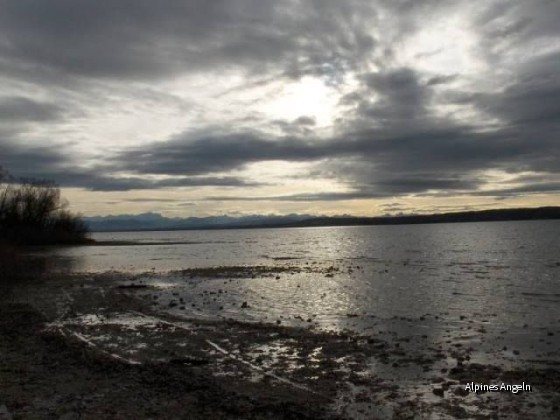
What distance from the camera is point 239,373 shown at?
12492 mm

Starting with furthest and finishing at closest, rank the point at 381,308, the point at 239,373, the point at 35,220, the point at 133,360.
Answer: the point at 35,220 → the point at 381,308 → the point at 133,360 → the point at 239,373

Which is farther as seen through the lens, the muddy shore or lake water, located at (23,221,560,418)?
lake water, located at (23,221,560,418)

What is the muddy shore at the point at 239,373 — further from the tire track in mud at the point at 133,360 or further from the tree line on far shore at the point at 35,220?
the tree line on far shore at the point at 35,220

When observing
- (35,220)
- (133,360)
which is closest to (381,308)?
(133,360)

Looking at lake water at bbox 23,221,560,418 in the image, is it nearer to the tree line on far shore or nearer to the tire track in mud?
the tire track in mud

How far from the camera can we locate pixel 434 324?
2008cm

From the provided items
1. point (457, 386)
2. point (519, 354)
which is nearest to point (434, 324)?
point (519, 354)

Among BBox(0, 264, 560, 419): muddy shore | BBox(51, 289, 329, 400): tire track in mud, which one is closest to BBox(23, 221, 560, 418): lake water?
BBox(0, 264, 560, 419): muddy shore

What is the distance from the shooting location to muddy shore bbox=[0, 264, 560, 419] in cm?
980

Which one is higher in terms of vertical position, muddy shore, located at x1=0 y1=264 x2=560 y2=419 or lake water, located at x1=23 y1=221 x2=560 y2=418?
muddy shore, located at x1=0 y1=264 x2=560 y2=419

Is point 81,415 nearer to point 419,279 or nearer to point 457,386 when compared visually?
point 457,386

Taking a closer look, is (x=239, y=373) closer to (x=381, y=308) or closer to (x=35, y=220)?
(x=381, y=308)

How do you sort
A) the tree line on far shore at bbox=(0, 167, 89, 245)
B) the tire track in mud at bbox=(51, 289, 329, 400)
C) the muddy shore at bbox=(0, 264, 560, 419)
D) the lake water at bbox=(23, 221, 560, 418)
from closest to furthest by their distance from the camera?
the muddy shore at bbox=(0, 264, 560, 419) → the tire track in mud at bbox=(51, 289, 329, 400) → the lake water at bbox=(23, 221, 560, 418) → the tree line on far shore at bbox=(0, 167, 89, 245)

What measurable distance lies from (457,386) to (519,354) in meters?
4.62
